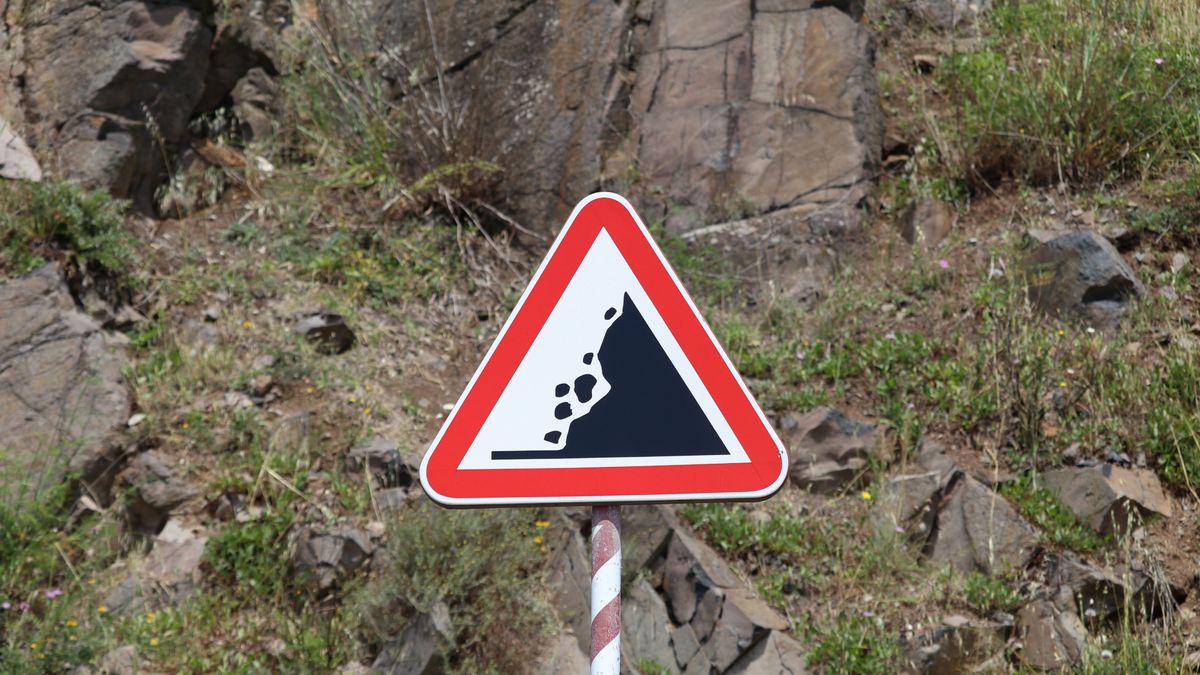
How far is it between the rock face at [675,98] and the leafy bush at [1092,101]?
2.23ft

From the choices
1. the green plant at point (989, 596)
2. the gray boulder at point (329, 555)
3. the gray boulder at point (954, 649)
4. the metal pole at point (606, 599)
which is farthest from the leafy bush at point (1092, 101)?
the metal pole at point (606, 599)

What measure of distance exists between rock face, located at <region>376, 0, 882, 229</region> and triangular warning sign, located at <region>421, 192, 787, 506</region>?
12.7 ft

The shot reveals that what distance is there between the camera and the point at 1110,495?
4.25 meters

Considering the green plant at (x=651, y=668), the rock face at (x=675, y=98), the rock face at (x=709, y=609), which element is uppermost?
the rock face at (x=675, y=98)

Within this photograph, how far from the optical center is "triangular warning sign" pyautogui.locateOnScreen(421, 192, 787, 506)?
7.60 feet

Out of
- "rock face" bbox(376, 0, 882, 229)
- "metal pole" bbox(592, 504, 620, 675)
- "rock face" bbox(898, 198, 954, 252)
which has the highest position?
"metal pole" bbox(592, 504, 620, 675)

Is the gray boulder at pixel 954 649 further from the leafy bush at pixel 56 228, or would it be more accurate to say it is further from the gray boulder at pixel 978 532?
the leafy bush at pixel 56 228

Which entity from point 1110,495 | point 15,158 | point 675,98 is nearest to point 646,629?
point 1110,495

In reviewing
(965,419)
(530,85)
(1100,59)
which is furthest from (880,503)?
(530,85)

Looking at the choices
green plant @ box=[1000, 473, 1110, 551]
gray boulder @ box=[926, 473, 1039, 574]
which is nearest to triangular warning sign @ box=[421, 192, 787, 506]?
gray boulder @ box=[926, 473, 1039, 574]

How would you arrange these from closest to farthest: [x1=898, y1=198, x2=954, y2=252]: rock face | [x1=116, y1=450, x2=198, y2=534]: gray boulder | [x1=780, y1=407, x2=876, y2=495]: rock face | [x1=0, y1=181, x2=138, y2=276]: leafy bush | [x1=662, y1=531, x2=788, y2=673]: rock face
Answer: [x1=662, y1=531, x2=788, y2=673]: rock face, [x1=780, y1=407, x2=876, y2=495]: rock face, [x1=116, y1=450, x2=198, y2=534]: gray boulder, [x1=0, y1=181, x2=138, y2=276]: leafy bush, [x1=898, y1=198, x2=954, y2=252]: rock face

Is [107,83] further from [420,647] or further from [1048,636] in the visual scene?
[1048,636]

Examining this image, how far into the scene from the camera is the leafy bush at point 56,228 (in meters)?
5.34

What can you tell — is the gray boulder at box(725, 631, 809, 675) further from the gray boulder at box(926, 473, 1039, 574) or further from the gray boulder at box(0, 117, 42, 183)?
the gray boulder at box(0, 117, 42, 183)
